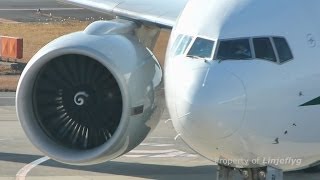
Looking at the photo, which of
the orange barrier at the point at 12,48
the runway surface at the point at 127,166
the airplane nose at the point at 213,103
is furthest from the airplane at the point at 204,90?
the orange barrier at the point at 12,48

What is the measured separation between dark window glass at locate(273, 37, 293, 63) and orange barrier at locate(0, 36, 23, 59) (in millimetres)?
23585

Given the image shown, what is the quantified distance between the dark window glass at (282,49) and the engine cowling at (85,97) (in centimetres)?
277

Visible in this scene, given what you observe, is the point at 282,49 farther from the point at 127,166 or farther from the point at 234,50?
the point at 127,166

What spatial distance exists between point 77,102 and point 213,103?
3.81 metres

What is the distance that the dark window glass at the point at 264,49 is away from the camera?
11359 mm

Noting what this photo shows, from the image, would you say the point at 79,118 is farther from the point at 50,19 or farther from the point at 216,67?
the point at 50,19

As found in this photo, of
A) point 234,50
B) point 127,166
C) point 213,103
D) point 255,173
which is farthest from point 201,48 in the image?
point 127,166

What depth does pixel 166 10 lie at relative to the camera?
57.1ft

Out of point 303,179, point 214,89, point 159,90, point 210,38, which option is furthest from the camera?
point 303,179

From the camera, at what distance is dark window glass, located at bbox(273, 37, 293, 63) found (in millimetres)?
11477

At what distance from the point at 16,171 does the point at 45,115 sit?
3110mm

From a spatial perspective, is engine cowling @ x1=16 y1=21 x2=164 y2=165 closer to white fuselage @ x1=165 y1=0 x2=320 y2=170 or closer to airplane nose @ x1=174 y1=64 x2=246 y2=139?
white fuselage @ x1=165 y1=0 x2=320 y2=170

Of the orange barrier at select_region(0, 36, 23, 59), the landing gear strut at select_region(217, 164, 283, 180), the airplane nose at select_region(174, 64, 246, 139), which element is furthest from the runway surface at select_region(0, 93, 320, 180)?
the orange barrier at select_region(0, 36, 23, 59)

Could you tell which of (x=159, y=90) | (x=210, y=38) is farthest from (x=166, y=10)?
(x=210, y=38)
